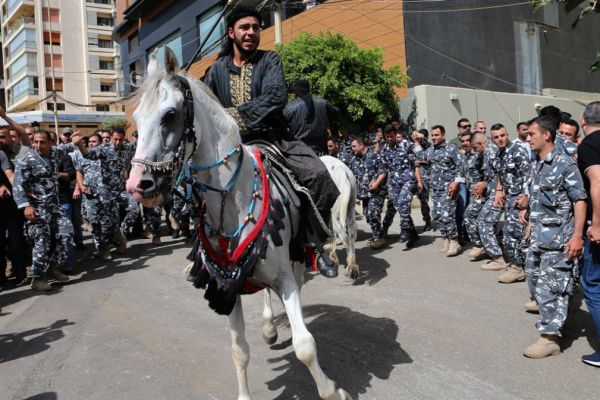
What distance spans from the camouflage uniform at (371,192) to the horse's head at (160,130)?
6531 mm

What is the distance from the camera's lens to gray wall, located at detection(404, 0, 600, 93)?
16.5 m

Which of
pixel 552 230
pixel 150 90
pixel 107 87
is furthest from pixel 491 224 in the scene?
pixel 107 87

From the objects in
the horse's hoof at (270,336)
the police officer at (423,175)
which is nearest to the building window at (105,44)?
the police officer at (423,175)

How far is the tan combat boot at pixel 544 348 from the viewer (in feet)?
13.2

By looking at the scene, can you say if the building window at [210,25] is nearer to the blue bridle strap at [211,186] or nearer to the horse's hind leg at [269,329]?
the horse's hind leg at [269,329]

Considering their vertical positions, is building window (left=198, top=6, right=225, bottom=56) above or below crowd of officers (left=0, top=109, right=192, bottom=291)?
above

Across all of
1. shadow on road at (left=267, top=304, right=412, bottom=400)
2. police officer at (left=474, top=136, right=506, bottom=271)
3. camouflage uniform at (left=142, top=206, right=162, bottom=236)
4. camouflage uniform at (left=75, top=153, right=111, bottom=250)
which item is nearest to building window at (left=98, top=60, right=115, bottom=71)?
camouflage uniform at (left=142, top=206, right=162, bottom=236)

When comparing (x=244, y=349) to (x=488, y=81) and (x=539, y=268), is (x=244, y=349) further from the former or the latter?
(x=488, y=81)

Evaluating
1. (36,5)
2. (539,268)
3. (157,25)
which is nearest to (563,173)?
(539,268)

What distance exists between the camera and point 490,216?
274 inches

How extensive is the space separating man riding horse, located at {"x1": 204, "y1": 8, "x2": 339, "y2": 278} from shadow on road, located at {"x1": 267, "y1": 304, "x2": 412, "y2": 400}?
0.98 meters

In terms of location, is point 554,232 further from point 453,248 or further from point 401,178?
point 401,178

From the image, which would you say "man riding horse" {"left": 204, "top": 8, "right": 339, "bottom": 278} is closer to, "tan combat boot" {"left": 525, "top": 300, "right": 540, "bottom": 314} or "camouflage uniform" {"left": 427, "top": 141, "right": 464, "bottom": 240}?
"tan combat boot" {"left": 525, "top": 300, "right": 540, "bottom": 314}

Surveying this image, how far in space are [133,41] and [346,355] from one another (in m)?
37.1
